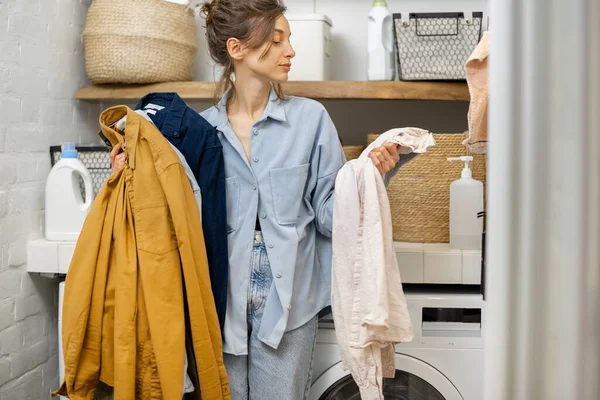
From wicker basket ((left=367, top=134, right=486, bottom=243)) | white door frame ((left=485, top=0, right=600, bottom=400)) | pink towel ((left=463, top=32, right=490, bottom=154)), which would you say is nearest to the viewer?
white door frame ((left=485, top=0, right=600, bottom=400))

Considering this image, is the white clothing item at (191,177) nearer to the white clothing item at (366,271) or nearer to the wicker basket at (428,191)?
the white clothing item at (366,271)

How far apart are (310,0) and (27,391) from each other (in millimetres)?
1774

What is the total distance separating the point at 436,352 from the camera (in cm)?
204

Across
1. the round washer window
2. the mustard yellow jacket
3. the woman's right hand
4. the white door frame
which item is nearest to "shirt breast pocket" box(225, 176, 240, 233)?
the mustard yellow jacket

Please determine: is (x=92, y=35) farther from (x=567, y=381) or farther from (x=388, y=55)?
(x=567, y=381)

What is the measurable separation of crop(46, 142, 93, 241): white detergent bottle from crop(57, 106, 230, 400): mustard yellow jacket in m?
0.57

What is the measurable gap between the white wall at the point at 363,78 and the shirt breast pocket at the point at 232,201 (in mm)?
1016

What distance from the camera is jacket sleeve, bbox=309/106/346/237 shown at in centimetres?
181

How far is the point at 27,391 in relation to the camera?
7.39 feet

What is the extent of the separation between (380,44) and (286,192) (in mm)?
860

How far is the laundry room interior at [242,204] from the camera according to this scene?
166 centimetres

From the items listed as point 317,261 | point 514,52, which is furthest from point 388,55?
point 514,52

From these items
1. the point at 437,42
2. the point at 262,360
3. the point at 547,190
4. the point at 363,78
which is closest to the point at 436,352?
the point at 262,360

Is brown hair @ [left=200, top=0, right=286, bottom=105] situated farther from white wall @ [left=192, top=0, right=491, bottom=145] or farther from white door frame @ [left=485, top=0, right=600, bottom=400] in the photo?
white door frame @ [left=485, top=0, right=600, bottom=400]
